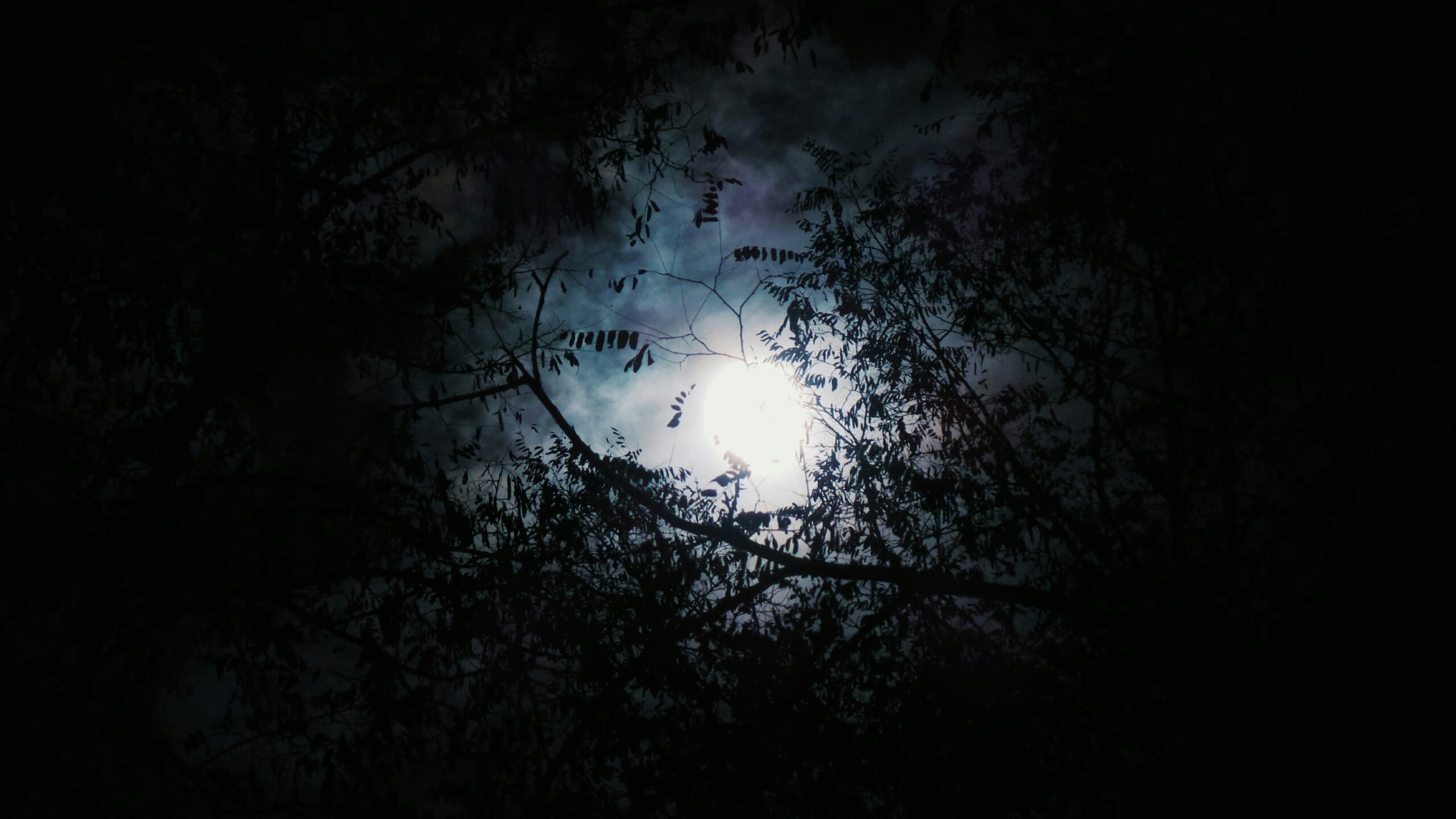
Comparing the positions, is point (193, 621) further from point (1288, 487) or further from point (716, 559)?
point (1288, 487)

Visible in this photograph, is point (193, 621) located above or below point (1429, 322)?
below

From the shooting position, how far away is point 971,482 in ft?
19.2

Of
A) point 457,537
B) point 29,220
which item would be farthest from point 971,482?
point 29,220

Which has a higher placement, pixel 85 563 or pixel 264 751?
pixel 85 563

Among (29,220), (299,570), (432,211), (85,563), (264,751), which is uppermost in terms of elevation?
(432,211)

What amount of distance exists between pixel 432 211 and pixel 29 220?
252cm

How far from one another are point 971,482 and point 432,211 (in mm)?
4861

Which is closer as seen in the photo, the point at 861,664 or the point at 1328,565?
the point at 1328,565

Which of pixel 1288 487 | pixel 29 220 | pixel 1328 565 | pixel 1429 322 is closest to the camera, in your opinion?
pixel 29 220

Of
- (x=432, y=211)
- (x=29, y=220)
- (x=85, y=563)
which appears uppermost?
(x=432, y=211)

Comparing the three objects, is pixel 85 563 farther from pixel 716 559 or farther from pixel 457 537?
pixel 716 559

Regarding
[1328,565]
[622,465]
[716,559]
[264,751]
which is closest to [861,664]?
[716,559]

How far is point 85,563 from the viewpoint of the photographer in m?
5.05

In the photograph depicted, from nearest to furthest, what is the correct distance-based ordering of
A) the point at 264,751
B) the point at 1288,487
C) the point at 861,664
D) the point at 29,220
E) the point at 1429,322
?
1. the point at 29,220
2. the point at 1429,322
3. the point at 861,664
4. the point at 1288,487
5. the point at 264,751
